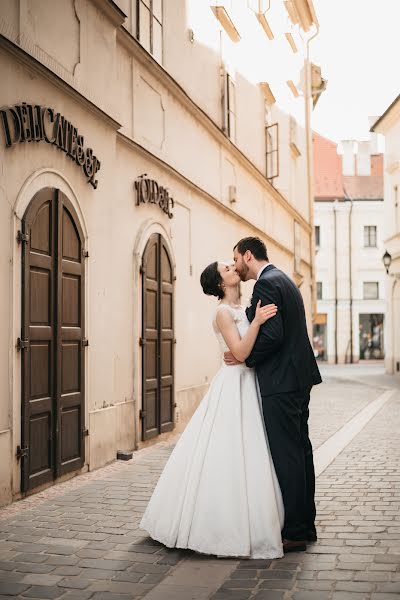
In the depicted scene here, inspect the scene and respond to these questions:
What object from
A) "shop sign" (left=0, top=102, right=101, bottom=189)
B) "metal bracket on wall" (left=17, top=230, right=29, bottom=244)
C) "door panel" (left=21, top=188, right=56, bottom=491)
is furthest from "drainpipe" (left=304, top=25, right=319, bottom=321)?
"metal bracket on wall" (left=17, top=230, right=29, bottom=244)

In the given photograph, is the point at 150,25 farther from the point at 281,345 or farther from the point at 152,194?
the point at 281,345

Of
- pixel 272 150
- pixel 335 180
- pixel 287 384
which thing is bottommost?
pixel 287 384

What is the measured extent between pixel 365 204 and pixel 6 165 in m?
45.8

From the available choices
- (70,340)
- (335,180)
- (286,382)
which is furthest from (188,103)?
(335,180)

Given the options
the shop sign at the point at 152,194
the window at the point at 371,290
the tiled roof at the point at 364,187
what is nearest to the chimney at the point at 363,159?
the tiled roof at the point at 364,187

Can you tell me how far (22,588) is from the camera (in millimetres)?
4480

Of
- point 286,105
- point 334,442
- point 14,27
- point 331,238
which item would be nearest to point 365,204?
point 331,238

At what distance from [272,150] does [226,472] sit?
1593 cm

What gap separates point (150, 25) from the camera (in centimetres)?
1114

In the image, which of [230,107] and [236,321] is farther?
[230,107]

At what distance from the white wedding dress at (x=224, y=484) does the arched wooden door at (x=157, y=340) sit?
4.97 metres

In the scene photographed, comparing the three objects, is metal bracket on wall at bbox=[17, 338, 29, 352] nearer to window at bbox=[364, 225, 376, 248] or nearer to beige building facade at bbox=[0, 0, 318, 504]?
beige building facade at bbox=[0, 0, 318, 504]

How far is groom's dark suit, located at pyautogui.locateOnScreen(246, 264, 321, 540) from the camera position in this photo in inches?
204

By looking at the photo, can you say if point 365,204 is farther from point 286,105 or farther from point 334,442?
point 334,442
